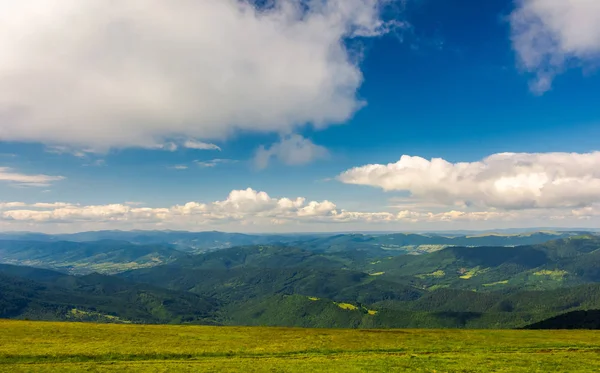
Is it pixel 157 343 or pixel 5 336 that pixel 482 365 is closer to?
pixel 157 343

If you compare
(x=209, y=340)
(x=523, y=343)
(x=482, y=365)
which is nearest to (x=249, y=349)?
(x=209, y=340)

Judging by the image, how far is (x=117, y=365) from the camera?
44.2 metres

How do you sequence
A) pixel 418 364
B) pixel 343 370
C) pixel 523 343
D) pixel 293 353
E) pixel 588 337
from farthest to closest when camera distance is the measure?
1. pixel 588 337
2. pixel 523 343
3. pixel 293 353
4. pixel 418 364
5. pixel 343 370

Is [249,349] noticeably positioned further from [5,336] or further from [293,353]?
[5,336]

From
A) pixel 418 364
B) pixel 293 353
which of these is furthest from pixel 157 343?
pixel 418 364

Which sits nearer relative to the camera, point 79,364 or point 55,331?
point 79,364

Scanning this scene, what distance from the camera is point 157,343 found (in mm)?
59156

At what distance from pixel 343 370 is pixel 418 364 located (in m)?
11.1

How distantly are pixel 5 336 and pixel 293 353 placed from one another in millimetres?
51281

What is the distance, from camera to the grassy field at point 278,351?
43656 mm

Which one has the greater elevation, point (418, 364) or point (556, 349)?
point (418, 364)

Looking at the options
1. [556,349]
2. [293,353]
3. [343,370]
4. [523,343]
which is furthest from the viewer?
[523,343]

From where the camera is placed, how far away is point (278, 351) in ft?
181

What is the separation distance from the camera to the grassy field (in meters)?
43.7
